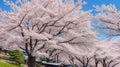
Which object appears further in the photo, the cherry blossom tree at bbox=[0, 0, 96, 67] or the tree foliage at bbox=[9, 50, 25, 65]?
the tree foliage at bbox=[9, 50, 25, 65]

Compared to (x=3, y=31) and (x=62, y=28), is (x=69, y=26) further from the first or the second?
(x=3, y=31)

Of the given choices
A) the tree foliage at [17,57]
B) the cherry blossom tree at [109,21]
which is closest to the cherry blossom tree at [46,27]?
the cherry blossom tree at [109,21]

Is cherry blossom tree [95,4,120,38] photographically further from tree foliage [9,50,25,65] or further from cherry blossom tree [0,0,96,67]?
tree foliage [9,50,25,65]

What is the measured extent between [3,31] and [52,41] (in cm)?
325

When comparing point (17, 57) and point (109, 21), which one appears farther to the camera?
point (17, 57)

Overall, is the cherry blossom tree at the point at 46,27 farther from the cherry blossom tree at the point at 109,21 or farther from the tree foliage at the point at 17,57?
the tree foliage at the point at 17,57

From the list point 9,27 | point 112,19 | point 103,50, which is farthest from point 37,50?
point 103,50

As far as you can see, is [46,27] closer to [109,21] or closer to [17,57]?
[109,21]

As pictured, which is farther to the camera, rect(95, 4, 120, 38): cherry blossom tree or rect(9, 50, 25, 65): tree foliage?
rect(9, 50, 25, 65): tree foliage

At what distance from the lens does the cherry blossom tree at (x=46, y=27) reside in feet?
56.7

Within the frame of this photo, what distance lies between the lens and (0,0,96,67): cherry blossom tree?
1730cm

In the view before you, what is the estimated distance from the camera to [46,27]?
18.8m

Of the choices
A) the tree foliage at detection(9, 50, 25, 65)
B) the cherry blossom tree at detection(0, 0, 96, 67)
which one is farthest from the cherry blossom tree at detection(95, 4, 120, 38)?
the tree foliage at detection(9, 50, 25, 65)

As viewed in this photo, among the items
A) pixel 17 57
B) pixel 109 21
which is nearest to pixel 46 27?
pixel 109 21
